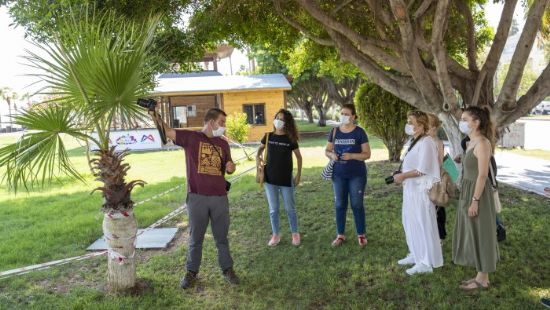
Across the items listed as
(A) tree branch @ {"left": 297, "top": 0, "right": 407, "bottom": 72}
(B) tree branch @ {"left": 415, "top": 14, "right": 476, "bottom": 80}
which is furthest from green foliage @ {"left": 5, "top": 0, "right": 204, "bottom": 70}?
(B) tree branch @ {"left": 415, "top": 14, "right": 476, "bottom": 80}

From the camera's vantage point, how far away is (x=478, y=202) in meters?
4.06

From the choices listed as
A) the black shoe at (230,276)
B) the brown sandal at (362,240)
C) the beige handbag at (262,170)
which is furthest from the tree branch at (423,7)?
the black shoe at (230,276)

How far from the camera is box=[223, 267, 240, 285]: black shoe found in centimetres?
473

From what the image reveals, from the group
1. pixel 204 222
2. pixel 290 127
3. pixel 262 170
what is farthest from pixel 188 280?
pixel 290 127

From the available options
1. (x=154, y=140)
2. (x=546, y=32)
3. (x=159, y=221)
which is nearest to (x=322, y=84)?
(x=154, y=140)

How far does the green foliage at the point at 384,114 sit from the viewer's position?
12922mm

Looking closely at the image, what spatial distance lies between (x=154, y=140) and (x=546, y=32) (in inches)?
562

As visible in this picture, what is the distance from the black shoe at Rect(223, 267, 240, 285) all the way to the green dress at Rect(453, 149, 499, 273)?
224 centimetres

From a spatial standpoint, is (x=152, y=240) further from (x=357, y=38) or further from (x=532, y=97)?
(x=532, y=97)

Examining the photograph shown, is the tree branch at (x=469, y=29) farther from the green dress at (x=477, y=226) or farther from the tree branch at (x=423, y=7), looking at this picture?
the green dress at (x=477, y=226)

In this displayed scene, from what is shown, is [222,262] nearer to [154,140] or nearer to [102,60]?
[102,60]

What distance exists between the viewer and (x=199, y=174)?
14.9 feet

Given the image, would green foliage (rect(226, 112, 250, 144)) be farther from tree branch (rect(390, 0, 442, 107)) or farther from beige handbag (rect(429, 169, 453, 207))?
beige handbag (rect(429, 169, 453, 207))

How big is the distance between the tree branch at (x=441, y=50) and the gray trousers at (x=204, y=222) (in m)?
4.31
